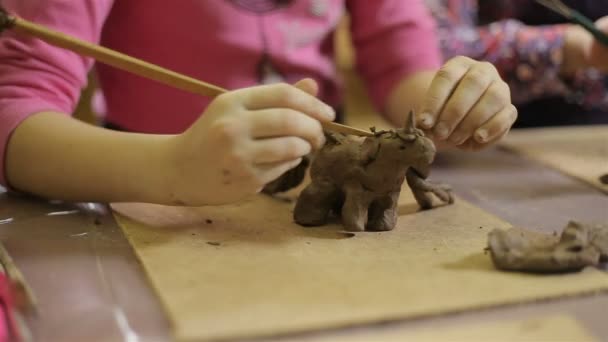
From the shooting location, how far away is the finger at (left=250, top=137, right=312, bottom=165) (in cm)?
51

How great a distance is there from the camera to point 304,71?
3.02 feet

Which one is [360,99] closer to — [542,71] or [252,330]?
[542,71]

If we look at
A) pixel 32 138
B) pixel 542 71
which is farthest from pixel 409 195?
pixel 542 71

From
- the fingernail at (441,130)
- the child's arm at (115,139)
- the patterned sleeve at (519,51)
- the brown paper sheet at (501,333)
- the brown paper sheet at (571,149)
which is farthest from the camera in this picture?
the patterned sleeve at (519,51)

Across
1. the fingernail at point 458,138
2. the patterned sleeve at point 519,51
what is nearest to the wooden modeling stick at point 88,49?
the fingernail at point 458,138

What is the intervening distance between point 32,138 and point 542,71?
774 millimetres

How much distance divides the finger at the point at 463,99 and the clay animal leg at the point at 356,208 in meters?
0.10

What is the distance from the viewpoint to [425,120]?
2.00 feet

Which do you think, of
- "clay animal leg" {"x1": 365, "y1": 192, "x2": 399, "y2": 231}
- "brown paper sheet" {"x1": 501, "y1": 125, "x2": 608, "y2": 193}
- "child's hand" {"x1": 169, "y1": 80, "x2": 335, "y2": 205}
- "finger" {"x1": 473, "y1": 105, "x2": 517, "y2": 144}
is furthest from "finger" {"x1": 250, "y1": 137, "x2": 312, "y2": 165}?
"brown paper sheet" {"x1": 501, "y1": 125, "x2": 608, "y2": 193}

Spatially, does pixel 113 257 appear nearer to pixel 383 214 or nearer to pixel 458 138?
pixel 383 214

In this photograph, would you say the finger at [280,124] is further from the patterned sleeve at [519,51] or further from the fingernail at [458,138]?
the patterned sleeve at [519,51]

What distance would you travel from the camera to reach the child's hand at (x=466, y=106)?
624 millimetres

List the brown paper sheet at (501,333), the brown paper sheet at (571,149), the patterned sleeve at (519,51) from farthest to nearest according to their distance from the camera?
the patterned sleeve at (519,51)
the brown paper sheet at (571,149)
the brown paper sheet at (501,333)

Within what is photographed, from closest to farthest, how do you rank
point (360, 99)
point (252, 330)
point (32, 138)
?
point (252, 330)
point (32, 138)
point (360, 99)
